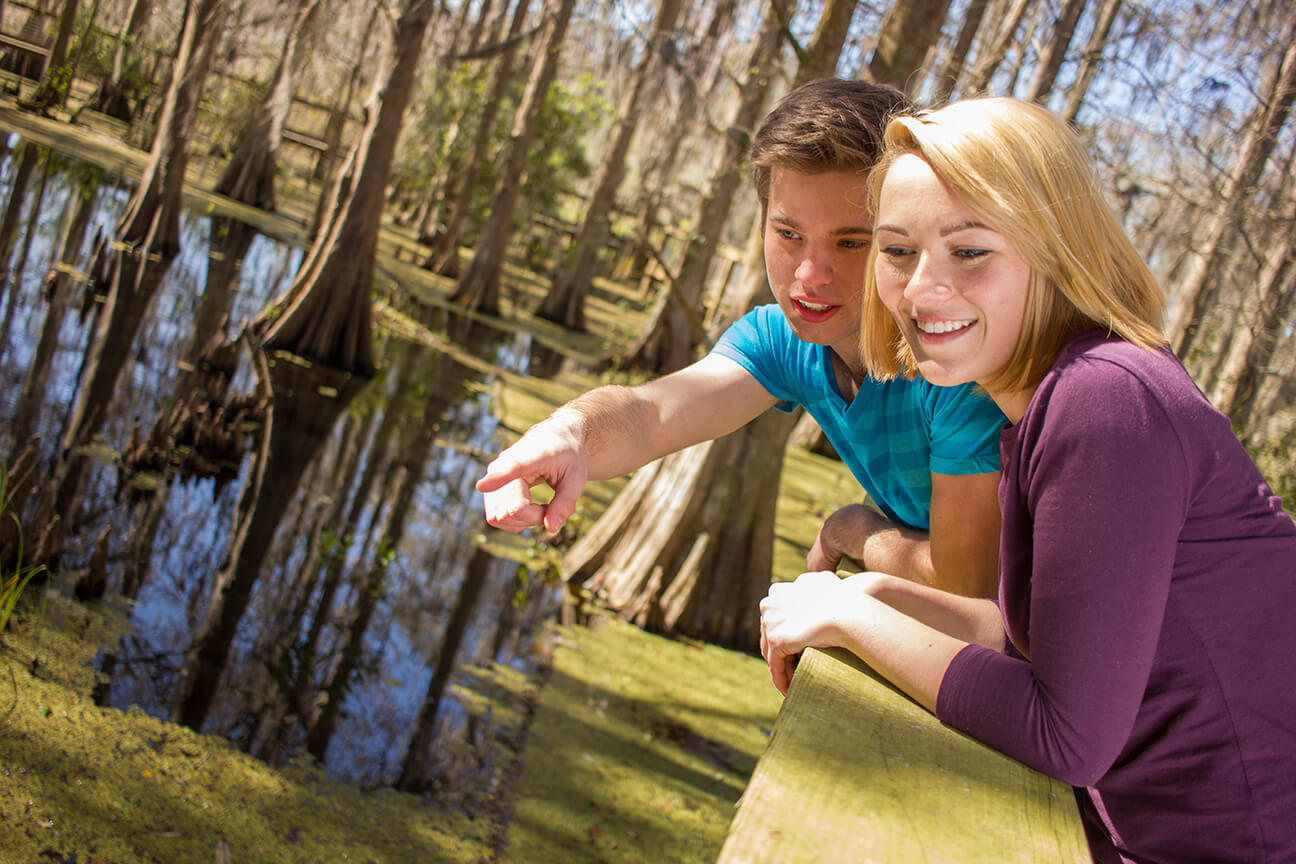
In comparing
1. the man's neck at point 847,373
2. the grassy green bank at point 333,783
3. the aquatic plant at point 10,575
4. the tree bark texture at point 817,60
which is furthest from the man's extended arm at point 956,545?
the tree bark texture at point 817,60

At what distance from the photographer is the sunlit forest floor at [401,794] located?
9.89 ft

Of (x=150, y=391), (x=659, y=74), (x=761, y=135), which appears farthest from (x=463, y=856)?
(x=659, y=74)

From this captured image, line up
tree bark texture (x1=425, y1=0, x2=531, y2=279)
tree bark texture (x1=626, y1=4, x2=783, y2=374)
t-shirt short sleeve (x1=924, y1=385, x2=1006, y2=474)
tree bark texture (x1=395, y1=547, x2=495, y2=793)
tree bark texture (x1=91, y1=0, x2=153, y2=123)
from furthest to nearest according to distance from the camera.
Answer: tree bark texture (x1=91, y1=0, x2=153, y2=123) → tree bark texture (x1=425, y1=0, x2=531, y2=279) → tree bark texture (x1=626, y1=4, x2=783, y2=374) → tree bark texture (x1=395, y1=547, x2=495, y2=793) → t-shirt short sleeve (x1=924, y1=385, x2=1006, y2=474)

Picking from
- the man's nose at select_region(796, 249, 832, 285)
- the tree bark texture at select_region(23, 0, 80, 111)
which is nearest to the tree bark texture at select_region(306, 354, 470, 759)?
the man's nose at select_region(796, 249, 832, 285)

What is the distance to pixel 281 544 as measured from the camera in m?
5.27

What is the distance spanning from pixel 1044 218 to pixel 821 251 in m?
0.65

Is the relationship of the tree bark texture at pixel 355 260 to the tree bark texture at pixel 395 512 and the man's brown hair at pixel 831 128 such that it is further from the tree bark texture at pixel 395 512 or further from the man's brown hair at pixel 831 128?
the man's brown hair at pixel 831 128

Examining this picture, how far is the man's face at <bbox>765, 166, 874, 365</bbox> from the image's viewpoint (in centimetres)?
184

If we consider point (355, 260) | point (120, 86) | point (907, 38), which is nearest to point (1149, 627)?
point (907, 38)

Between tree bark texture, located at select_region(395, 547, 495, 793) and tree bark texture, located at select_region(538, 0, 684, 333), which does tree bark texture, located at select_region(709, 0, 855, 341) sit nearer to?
tree bark texture, located at select_region(395, 547, 495, 793)

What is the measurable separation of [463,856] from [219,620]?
1.59 metres

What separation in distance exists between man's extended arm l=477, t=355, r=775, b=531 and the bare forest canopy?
2.01 feet

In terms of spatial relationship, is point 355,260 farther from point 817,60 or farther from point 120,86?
point 120,86

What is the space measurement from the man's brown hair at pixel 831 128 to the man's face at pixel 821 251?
0.07ft
